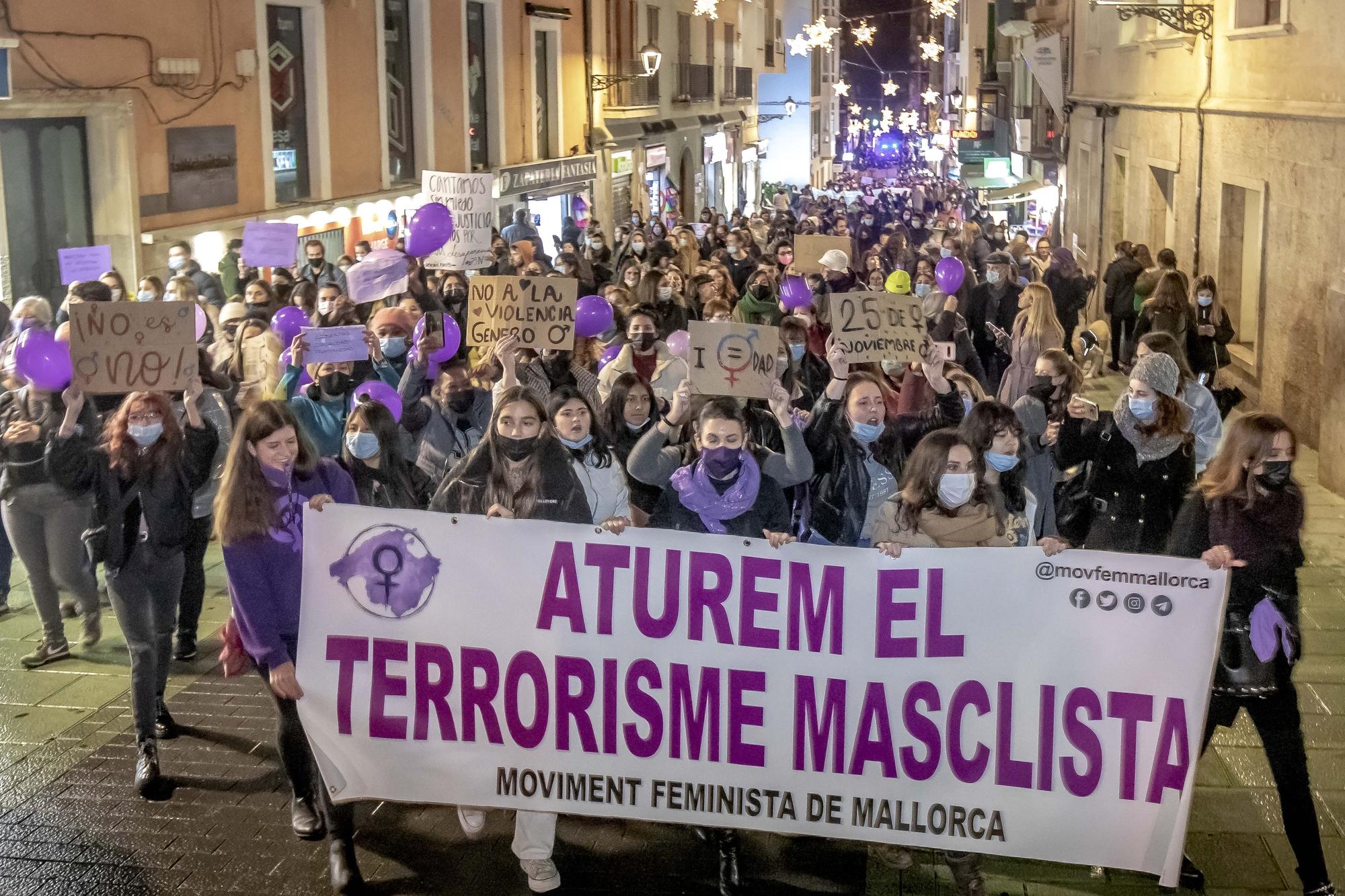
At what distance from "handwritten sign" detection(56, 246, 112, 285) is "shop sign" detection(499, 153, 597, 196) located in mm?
14179

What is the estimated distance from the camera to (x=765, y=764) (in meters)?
5.12

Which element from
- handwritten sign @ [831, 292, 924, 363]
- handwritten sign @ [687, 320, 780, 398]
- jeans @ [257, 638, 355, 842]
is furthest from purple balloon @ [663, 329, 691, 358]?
jeans @ [257, 638, 355, 842]

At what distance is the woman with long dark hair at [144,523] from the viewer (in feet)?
20.1

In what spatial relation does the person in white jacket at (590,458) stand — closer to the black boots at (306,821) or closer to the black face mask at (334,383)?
the black boots at (306,821)

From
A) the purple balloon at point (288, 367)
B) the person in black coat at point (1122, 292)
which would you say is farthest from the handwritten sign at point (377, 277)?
the person in black coat at point (1122, 292)

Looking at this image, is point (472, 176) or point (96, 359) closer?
point (96, 359)

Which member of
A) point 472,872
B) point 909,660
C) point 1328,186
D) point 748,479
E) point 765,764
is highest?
point 1328,186

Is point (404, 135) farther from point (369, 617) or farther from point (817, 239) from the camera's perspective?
point (369, 617)

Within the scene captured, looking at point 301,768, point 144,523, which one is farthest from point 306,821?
point 144,523

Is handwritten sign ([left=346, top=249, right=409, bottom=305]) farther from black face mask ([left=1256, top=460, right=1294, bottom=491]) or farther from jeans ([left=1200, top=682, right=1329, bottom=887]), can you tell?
jeans ([left=1200, top=682, right=1329, bottom=887])

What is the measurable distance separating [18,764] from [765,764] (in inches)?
133

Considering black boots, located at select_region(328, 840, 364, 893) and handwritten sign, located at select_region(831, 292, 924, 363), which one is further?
handwritten sign, located at select_region(831, 292, 924, 363)

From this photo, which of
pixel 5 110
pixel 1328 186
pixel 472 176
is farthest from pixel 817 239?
pixel 5 110

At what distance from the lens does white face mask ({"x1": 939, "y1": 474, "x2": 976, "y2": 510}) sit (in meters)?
5.26
